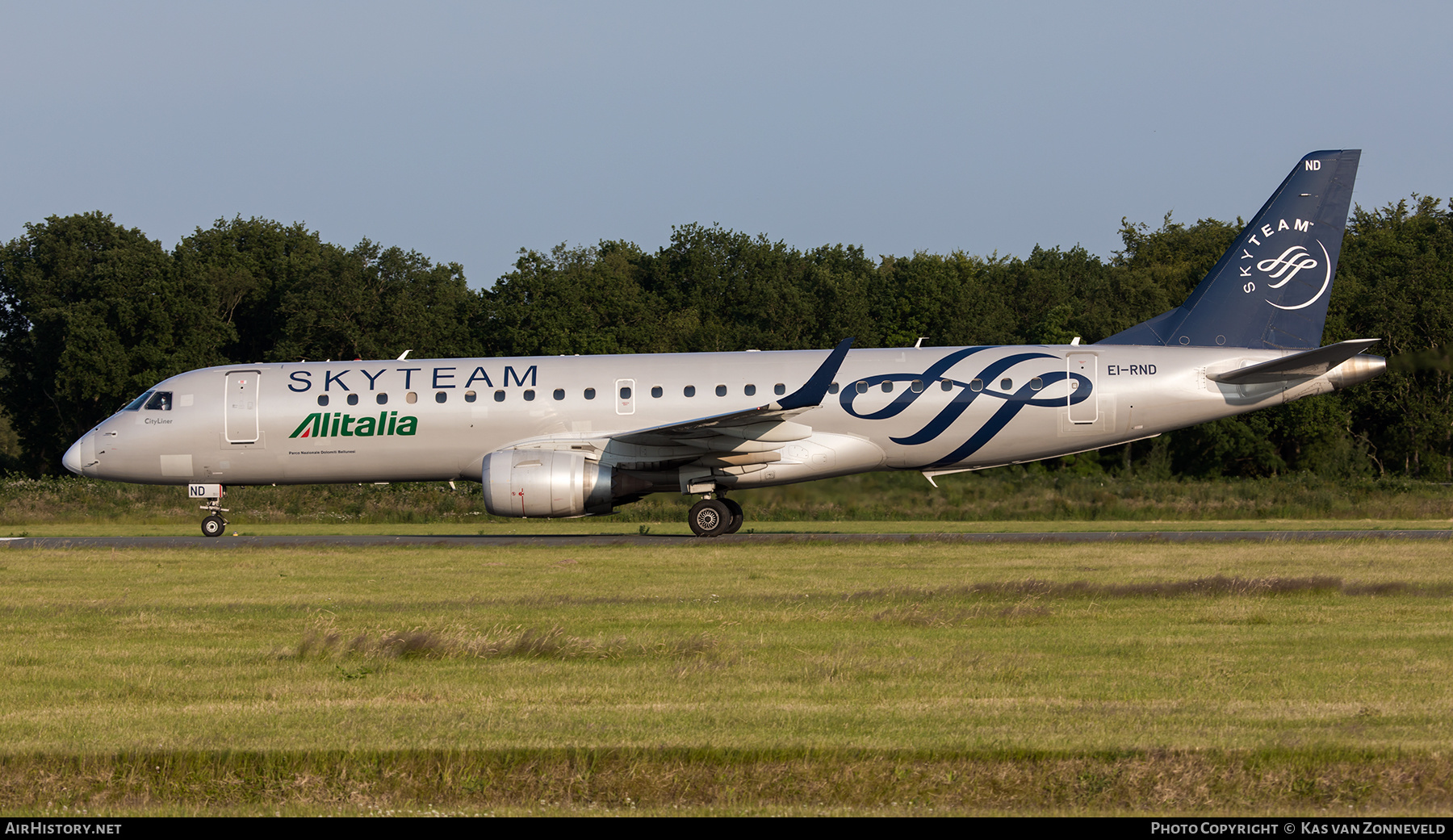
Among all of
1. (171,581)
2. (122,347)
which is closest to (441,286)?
(122,347)

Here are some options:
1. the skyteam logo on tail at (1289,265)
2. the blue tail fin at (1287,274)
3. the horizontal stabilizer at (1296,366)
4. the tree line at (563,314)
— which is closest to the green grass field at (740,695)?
the horizontal stabilizer at (1296,366)

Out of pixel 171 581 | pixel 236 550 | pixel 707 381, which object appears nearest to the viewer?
pixel 171 581

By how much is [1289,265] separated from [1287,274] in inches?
6.4

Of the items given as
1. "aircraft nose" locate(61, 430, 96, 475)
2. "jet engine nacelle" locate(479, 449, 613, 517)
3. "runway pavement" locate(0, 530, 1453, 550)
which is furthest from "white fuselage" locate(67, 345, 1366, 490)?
"aircraft nose" locate(61, 430, 96, 475)

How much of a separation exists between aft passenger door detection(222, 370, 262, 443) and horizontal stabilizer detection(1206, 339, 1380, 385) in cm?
1779

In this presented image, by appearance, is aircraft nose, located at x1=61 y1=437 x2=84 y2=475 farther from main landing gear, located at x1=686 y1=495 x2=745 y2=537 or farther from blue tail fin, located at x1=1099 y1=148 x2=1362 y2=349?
blue tail fin, located at x1=1099 y1=148 x2=1362 y2=349

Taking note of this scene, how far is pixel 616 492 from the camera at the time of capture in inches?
912

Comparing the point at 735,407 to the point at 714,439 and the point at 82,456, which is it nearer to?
the point at 714,439

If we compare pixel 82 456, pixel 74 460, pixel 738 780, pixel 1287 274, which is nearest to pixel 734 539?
pixel 1287 274

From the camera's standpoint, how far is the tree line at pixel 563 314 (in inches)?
1863

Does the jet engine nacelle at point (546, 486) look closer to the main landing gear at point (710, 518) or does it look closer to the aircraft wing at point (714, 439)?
the aircraft wing at point (714, 439)

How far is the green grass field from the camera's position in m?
6.65
